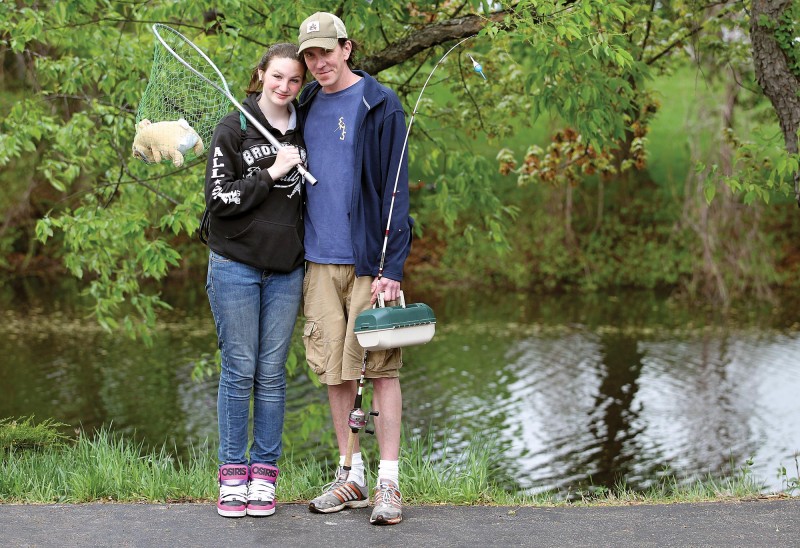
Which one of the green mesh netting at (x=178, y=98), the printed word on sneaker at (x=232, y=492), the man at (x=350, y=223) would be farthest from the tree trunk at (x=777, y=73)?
the printed word on sneaker at (x=232, y=492)

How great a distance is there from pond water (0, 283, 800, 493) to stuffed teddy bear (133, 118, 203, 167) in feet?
11.7

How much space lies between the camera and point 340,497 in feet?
14.2

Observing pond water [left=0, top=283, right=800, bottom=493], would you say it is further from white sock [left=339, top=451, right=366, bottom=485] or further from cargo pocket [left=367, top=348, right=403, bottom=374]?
cargo pocket [left=367, top=348, right=403, bottom=374]

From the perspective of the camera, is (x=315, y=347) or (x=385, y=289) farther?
(x=315, y=347)

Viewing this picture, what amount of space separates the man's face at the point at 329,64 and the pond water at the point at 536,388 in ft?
12.0

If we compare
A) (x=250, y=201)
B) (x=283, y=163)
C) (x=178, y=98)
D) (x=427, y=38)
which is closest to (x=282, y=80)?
(x=283, y=163)

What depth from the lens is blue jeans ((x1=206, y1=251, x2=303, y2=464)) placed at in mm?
4238

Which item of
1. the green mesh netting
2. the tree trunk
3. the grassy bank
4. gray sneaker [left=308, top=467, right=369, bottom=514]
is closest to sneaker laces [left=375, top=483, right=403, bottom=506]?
gray sneaker [left=308, top=467, right=369, bottom=514]

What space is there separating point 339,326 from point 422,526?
83 cm

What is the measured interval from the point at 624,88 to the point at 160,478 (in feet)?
12.5

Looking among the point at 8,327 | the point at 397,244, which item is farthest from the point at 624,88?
the point at 8,327

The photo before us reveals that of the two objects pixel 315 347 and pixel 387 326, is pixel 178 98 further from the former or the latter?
pixel 387 326

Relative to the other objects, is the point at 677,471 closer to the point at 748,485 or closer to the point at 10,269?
the point at 748,485

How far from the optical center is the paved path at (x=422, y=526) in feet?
12.9
